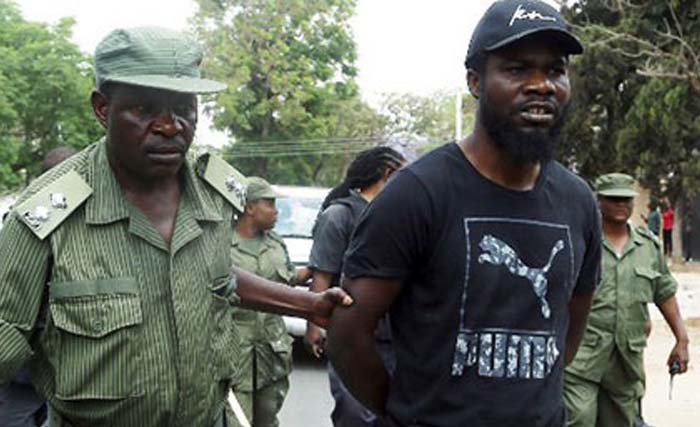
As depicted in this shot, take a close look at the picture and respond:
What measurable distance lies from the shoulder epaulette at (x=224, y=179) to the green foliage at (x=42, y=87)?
27.7 meters

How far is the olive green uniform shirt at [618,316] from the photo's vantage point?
19.8 feet

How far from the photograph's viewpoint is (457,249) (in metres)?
2.81

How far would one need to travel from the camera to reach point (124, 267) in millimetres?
2818

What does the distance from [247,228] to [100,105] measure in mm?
4107

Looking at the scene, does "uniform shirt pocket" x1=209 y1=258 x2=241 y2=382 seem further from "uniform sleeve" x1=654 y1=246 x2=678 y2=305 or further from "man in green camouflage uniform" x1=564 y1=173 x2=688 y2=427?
"uniform sleeve" x1=654 y1=246 x2=678 y2=305

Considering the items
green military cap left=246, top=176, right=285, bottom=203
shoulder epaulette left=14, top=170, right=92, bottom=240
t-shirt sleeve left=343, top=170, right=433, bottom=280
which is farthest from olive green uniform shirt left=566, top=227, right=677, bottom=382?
shoulder epaulette left=14, top=170, right=92, bottom=240

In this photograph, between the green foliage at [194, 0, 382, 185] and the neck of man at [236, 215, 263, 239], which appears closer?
the neck of man at [236, 215, 263, 239]

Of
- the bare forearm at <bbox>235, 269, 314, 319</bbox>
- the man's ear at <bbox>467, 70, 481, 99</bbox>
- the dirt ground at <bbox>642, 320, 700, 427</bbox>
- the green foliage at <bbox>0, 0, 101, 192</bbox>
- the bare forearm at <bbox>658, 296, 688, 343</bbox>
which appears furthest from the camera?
the green foliage at <bbox>0, 0, 101, 192</bbox>

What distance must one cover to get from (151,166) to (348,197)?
3021mm

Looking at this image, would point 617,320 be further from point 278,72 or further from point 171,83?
point 278,72

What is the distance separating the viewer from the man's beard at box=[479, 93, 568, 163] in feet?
9.39

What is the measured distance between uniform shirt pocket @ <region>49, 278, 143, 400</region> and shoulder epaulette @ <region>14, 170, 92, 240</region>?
15 centimetres

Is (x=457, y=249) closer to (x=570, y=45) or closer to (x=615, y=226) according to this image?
(x=570, y=45)

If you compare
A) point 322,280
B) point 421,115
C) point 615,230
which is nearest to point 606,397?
point 615,230
